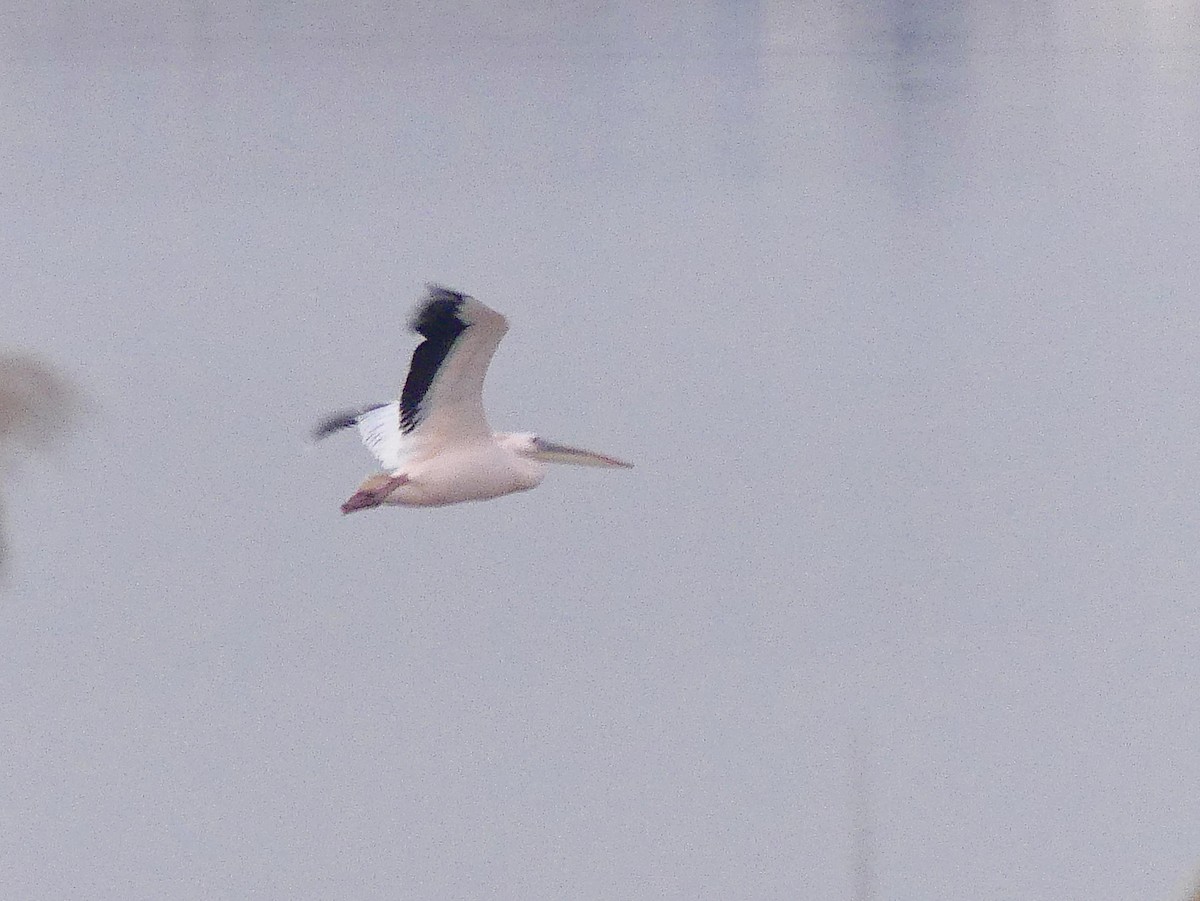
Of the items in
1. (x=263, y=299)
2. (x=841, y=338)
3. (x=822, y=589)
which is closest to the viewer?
(x=822, y=589)

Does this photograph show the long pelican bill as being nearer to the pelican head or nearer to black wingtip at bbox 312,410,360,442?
the pelican head

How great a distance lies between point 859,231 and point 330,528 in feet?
17.5

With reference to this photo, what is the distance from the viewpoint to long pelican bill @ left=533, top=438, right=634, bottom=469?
646 centimetres

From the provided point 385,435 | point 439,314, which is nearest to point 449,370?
point 439,314

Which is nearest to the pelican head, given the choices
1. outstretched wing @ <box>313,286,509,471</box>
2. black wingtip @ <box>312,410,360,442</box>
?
outstretched wing @ <box>313,286,509,471</box>

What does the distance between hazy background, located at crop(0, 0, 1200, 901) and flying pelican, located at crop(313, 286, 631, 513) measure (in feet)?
2.90

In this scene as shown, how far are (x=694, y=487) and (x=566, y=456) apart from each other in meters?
2.03

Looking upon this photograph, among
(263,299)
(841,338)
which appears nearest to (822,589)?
(841,338)

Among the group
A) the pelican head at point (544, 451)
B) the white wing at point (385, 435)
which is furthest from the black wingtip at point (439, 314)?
the pelican head at point (544, 451)

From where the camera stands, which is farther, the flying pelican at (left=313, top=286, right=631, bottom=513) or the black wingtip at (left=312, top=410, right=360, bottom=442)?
the black wingtip at (left=312, top=410, right=360, bottom=442)

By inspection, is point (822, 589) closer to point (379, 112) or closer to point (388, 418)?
point (388, 418)

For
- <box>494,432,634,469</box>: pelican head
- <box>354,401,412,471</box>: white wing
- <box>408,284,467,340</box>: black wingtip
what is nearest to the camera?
<box>408,284,467,340</box>: black wingtip

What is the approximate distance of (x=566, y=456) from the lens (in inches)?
258

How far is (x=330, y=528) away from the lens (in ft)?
27.7
